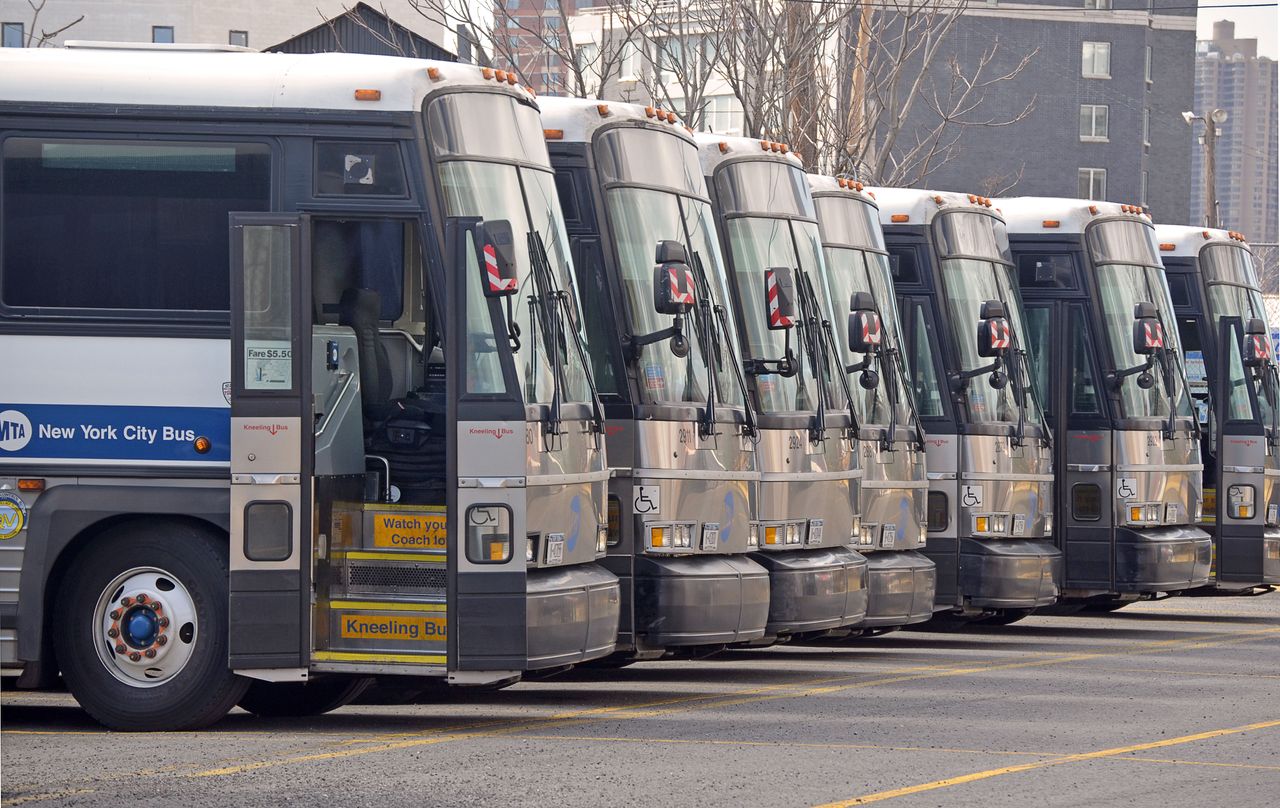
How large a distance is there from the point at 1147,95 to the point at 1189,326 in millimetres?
44519

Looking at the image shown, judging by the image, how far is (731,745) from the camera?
36.1 feet

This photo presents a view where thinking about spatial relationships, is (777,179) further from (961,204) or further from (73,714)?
(73,714)

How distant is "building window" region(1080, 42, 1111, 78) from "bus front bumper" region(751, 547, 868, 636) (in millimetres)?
50764

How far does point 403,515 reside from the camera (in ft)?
38.0

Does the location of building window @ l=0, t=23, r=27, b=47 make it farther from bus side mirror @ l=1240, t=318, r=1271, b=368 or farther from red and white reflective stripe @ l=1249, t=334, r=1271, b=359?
red and white reflective stripe @ l=1249, t=334, r=1271, b=359

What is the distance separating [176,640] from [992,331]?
8663 millimetres

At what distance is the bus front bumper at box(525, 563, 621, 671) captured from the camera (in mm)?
11359

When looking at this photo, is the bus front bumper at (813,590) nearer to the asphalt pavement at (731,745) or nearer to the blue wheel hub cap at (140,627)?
the asphalt pavement at (731,745)

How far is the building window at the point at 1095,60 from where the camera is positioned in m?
64.2

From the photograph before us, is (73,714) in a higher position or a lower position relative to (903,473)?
lower

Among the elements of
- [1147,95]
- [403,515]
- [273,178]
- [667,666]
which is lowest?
[667,666]

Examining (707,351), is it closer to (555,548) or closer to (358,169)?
(555,548)

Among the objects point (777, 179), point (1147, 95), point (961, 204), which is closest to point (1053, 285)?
point (961, 204)

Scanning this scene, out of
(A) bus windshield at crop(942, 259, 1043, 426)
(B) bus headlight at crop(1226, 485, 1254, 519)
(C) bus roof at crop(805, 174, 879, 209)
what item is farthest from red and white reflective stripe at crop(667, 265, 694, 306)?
(B) bus headlight at crop(1226, 485, 1254, 519)
